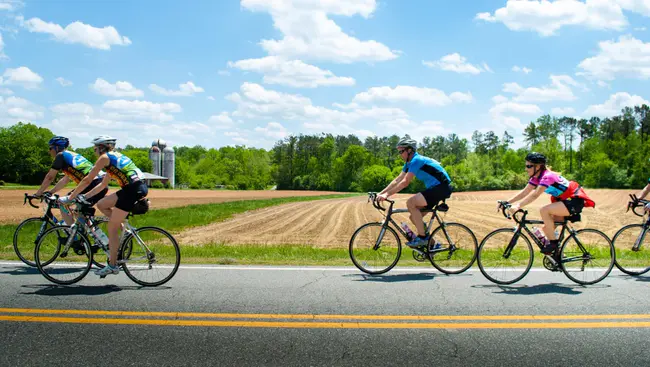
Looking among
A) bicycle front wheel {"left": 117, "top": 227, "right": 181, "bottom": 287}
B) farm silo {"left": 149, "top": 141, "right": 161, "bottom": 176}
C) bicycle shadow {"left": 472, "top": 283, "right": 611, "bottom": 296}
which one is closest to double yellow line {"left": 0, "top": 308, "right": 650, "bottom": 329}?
bicycle shadow {"left": 472, "top": 283, "right": 611, "bottom": 296}

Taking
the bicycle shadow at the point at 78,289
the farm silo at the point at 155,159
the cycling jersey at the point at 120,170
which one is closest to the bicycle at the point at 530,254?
the bicycle shadow at the point at 78,289

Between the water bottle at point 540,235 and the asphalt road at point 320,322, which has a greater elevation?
the water bottle at point 540,235

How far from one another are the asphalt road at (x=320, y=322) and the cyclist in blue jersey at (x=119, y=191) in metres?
0.53

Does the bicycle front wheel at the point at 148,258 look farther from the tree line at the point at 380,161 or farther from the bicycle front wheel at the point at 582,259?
the tree line at the point at 380,161

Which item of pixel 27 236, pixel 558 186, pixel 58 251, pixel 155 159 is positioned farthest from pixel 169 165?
pixel 558 186

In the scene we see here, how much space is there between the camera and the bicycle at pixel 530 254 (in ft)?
21.9

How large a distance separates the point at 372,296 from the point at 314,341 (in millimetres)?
1712

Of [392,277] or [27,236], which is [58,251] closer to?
[27,236]

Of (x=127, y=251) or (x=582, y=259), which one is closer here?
(x=127, y=251)

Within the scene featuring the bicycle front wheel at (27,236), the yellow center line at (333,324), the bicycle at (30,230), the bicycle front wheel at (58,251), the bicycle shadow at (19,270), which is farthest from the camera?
the bicycle front wheel at (27,236)

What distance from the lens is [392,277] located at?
6.86 meters

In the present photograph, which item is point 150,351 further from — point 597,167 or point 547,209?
point 597,167

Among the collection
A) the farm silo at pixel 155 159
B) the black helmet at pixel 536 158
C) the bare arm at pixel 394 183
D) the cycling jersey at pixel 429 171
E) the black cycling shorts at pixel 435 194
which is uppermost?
the farm silo at pixel 155 159

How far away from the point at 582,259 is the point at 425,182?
250 cm
